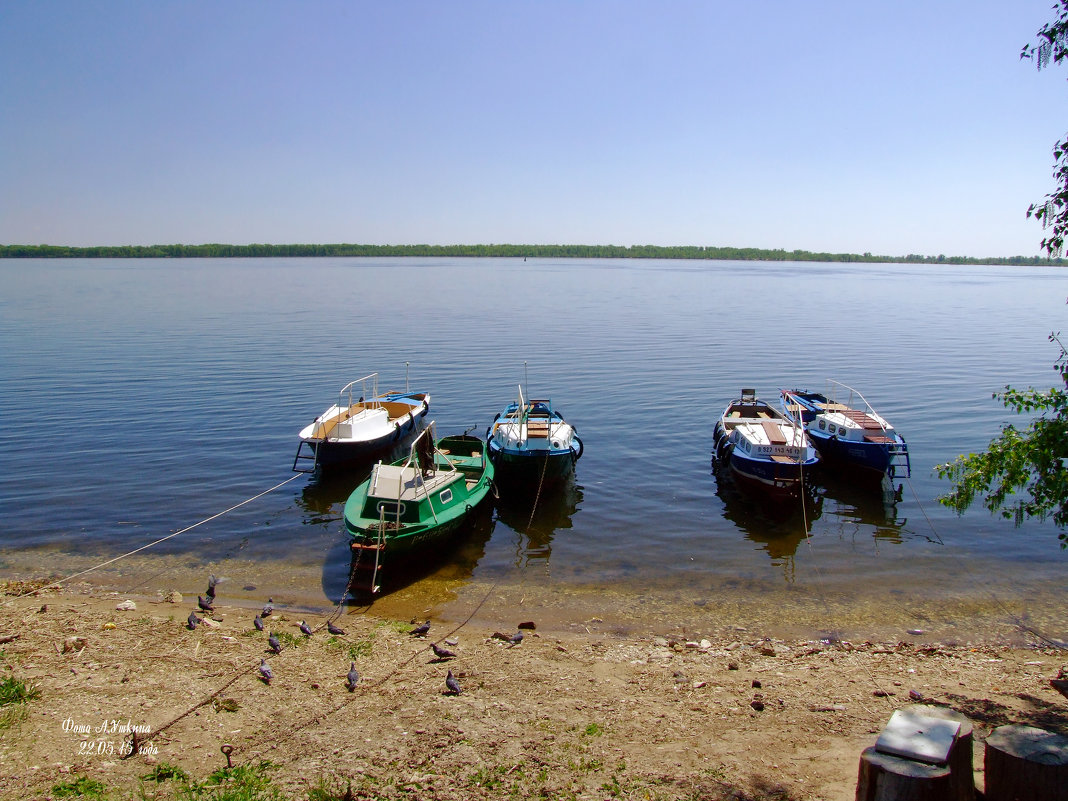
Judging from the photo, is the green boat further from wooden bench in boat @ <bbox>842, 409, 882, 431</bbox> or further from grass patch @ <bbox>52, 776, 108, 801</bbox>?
wooden bench in boat @ <bbox>842, 409, 882, 431</bbox>

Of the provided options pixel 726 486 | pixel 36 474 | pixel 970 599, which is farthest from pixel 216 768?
pixel 36 474

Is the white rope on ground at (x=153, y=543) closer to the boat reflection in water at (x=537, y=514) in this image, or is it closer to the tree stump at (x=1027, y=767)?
the boat reflection in water at (x=537, y=514)

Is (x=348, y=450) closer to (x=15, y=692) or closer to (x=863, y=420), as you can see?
(x=15, y=692)

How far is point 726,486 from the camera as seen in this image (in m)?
25.3

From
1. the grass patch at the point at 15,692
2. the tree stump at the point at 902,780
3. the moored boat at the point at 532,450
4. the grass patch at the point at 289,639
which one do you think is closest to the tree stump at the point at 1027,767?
the tree stump at the point at 902,780

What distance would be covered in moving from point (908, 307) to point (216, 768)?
104804mm

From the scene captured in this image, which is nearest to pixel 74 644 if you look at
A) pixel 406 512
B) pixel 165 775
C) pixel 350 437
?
pixel 165 775

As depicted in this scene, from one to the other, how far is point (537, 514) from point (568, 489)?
7.82ft

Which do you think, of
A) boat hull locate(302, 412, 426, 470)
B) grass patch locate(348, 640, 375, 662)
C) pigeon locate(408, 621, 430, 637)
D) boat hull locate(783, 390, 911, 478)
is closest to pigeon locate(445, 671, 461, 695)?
grass patch locate(348, 640, 375, 662)

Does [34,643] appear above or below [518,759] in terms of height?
below

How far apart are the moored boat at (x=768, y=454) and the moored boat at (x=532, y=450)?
19.3ft

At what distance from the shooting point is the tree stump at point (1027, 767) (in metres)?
5.56

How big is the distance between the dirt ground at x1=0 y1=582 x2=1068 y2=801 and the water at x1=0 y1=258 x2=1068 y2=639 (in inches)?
77.9

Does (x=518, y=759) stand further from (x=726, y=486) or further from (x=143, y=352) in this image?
(x=143, y=352)
